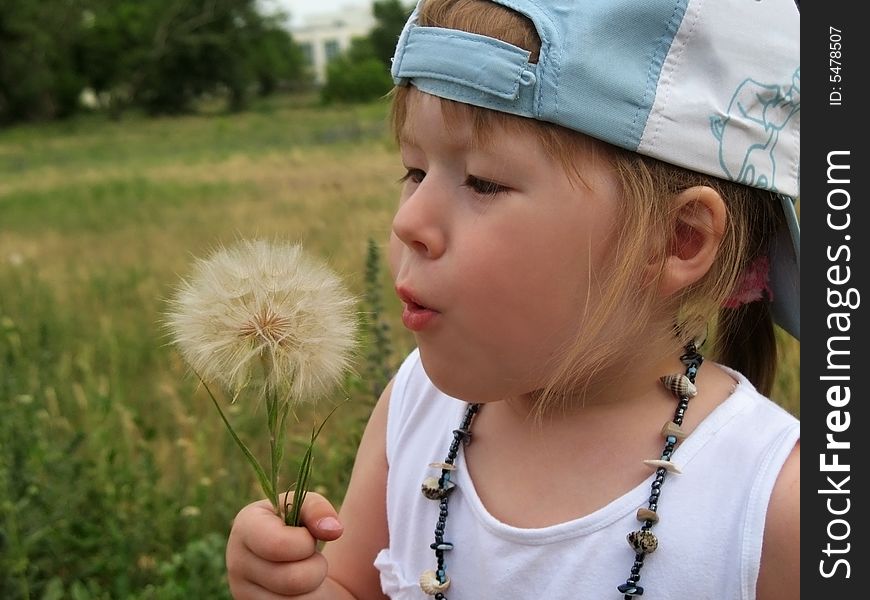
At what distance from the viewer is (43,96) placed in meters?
46.8

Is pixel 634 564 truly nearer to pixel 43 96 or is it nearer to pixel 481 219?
pixel 481 219

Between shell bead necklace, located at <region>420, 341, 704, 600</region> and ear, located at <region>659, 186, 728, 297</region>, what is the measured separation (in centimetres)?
18

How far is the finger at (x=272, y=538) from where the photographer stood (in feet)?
4.83

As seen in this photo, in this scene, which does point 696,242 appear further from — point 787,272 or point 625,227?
point 787,272

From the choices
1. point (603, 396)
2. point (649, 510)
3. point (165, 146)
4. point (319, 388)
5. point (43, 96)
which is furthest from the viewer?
point (43, 96)

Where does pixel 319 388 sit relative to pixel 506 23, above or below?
below

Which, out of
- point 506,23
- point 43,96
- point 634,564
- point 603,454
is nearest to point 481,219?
point 506,23

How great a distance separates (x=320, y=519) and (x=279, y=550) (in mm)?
82

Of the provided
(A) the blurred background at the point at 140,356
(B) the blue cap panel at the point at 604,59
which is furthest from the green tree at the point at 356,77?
(B) the blue cap panel at the point at 604,59

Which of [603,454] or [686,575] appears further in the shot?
[603,454]

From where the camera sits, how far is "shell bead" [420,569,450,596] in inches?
66.2

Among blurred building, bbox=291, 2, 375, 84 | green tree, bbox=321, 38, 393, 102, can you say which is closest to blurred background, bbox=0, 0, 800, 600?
green tree, bbox=321, 38, 393, 102

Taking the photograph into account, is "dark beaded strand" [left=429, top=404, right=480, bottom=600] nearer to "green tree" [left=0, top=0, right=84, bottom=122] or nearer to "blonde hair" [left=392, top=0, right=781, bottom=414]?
"blonde hair" [left=392, top=0, right=781, bottom=414]

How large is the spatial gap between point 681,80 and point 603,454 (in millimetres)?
588
